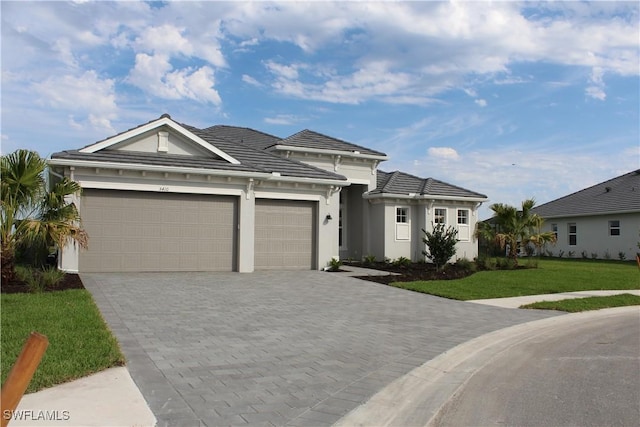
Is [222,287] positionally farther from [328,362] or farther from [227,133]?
[227,133]

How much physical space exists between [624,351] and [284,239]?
1235 cm

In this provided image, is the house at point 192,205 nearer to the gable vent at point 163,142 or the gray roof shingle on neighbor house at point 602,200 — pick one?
the gable vent at point 163,142

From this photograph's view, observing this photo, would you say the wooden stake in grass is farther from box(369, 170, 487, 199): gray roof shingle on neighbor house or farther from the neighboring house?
the neighboring house

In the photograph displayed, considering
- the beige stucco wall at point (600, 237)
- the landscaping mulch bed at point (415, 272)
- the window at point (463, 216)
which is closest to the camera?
the landscaping mulch bed at point (415, 272)

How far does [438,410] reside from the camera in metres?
5.43

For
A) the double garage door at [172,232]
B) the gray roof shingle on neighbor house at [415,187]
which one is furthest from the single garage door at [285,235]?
the gray roof shingle on neighbor house at [415,187]

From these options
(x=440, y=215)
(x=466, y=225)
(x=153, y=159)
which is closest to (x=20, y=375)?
(x=153, y=159)

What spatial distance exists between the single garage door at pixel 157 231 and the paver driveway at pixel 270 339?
1.17 metres

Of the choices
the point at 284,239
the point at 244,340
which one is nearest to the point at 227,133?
the point at 284,239

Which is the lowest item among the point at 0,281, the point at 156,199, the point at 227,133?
the point at 0,281

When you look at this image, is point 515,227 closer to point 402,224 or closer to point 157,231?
point 402,224

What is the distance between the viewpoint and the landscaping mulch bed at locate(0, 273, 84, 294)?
11.5m

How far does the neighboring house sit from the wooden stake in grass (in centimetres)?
3459

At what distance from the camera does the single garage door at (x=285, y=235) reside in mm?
18484
